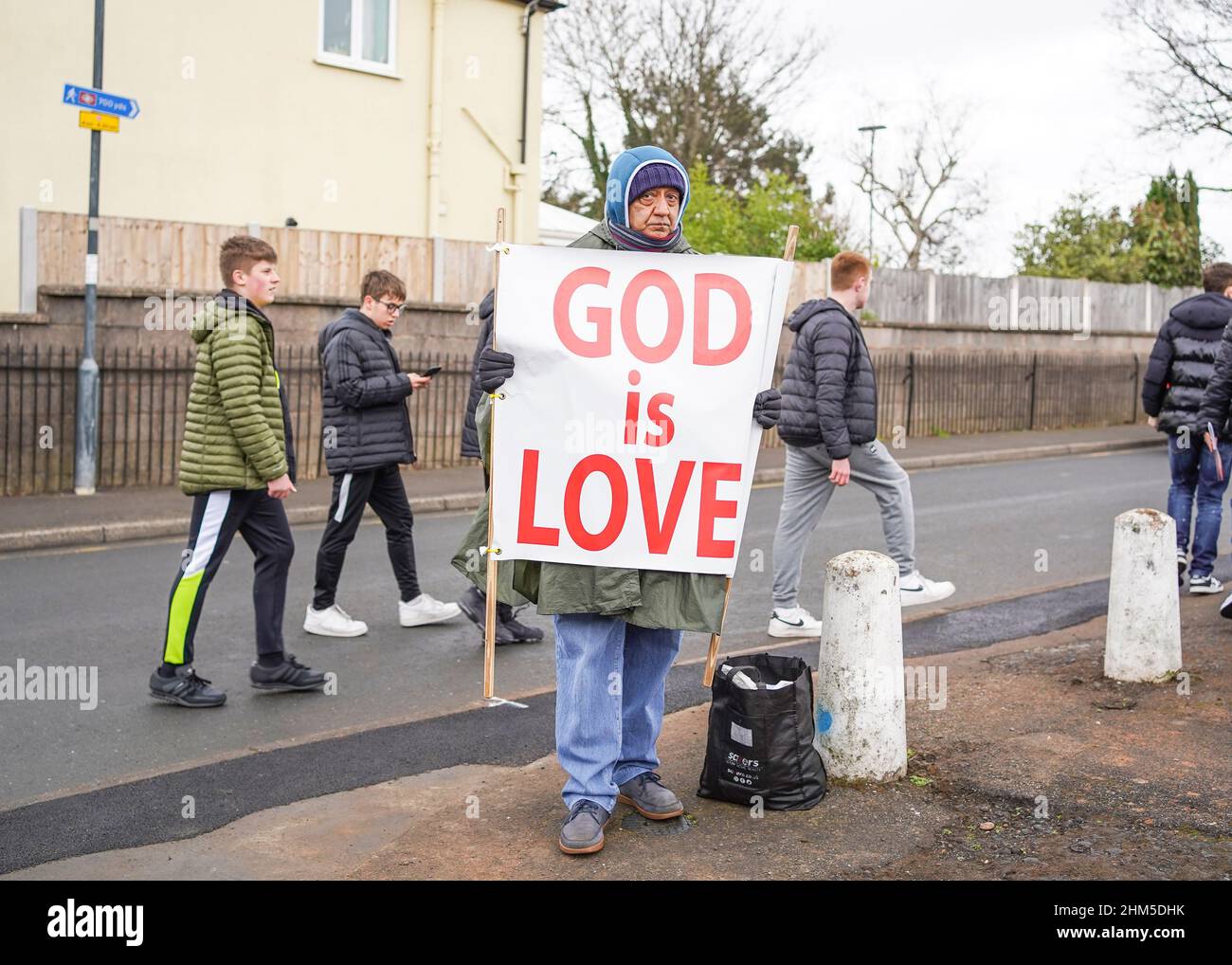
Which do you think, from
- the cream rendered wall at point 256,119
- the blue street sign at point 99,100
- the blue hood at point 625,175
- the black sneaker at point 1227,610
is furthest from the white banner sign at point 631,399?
the cream rendered wall at point 256,119

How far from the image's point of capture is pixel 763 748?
453 cm

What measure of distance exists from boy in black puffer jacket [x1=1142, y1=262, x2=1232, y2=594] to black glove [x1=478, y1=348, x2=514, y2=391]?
557 cm

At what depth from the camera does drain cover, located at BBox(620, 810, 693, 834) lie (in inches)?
172

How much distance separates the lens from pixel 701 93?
1435 inches

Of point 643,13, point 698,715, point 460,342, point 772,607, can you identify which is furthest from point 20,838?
point 643,13

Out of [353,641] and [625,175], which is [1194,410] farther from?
[625,175]

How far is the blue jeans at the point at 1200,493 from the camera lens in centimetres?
852

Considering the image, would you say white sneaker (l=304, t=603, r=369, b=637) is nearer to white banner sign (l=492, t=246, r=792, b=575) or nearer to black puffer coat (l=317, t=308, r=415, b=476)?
black puffer coat (l=317, t=308, r=415, b=476)

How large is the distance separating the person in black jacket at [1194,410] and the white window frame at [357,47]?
13154mm

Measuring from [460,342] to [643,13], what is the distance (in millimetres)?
22518

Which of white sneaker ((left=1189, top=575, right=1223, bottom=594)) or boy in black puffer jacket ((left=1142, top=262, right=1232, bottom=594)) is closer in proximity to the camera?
white sneaker ((left=1189, top=575, right=1223, bottom=594))

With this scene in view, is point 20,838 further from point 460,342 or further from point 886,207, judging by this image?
point 886,207

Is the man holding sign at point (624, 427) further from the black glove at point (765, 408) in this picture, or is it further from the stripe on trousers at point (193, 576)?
the stripe on trousers at point (193, 576)

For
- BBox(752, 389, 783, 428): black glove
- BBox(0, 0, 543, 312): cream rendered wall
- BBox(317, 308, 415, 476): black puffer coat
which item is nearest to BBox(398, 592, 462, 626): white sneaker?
BBox(317, 308, 415, 476): black puffer coat
